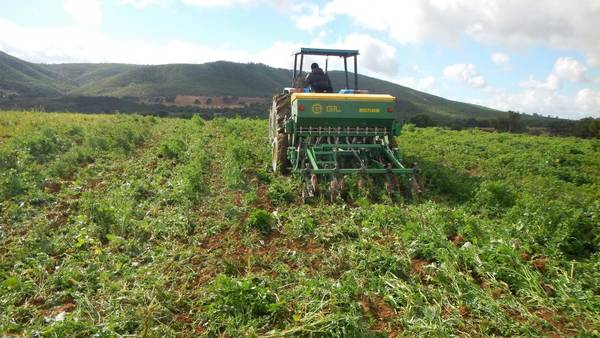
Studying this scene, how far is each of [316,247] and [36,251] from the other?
3185mm

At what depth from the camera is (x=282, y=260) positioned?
473cm

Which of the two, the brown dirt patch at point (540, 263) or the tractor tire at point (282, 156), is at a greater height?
the tractor tire at point (282, 156)

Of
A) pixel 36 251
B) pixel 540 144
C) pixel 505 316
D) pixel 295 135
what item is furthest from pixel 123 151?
pixel 540 144

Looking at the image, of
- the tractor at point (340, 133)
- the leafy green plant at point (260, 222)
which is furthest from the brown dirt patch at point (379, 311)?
the tractor at point (340, 133)

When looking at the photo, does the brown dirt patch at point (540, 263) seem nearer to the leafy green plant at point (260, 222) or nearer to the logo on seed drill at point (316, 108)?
the leafy green plant at point (260, 222)

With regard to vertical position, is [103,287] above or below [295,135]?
below

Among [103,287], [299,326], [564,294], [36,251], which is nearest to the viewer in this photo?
[299,326]

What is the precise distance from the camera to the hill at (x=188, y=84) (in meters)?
70.9

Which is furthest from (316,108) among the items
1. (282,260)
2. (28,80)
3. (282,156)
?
(28,80)

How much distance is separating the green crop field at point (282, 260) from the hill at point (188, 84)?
5775 centimetres

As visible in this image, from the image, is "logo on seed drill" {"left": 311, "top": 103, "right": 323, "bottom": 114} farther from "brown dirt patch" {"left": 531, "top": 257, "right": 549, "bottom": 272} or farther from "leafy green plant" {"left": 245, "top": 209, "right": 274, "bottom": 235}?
"brown dirt patch" {"left": 531, "top": 257, "right": 549, "bottom": 272}

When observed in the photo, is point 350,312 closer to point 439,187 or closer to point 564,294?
point 564,294

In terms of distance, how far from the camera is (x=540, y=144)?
15320mm

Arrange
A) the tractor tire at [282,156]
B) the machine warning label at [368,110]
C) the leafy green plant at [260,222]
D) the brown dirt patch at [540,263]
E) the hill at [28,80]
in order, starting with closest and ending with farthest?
the brown dirt patch at [540,263] → the leafy green plant at [260,222] → the machine warning label at [368,110] → the tractor tire at [282,156] → the hill at [28,80]
